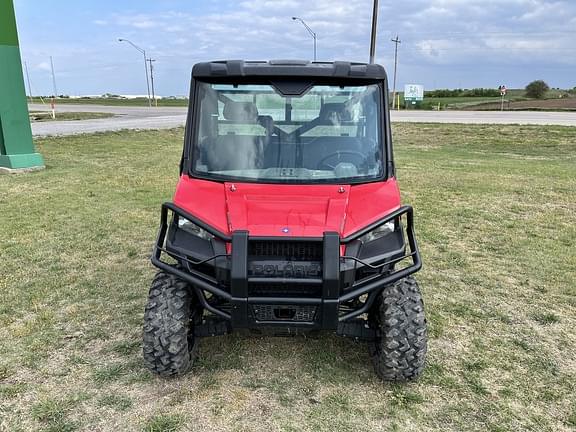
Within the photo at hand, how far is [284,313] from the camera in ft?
9.46

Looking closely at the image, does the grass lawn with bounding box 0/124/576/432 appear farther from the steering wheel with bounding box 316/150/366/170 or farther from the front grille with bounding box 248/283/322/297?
the steering wheel with bounding box 316/150/366/170

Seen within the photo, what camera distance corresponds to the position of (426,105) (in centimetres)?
4866

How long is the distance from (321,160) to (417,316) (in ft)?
3.94

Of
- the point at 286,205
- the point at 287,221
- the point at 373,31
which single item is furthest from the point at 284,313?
the point at 373,31

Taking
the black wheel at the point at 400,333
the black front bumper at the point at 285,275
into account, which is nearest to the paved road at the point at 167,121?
the black front bumper at the point at 285,275

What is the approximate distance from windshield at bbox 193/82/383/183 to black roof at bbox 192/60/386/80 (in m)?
0.13

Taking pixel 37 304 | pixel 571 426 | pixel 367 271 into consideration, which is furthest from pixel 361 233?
pixel 37 304

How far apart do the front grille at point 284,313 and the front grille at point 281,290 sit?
67 mm

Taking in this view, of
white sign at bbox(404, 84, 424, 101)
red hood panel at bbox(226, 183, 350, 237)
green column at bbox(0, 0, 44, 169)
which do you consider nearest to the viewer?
red hood panel at bbox(226, 183, 350, 237)

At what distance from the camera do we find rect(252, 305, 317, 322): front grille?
9.29 ft

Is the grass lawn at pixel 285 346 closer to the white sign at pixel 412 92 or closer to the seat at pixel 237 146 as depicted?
the seat at pixel 237 146

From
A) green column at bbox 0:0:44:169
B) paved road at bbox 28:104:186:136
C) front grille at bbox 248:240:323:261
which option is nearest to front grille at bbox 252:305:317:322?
front grille at bbox 248:240:323:261

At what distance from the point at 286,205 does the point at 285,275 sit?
1.57 feet

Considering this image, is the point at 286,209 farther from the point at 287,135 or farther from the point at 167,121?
the point at 167,121
